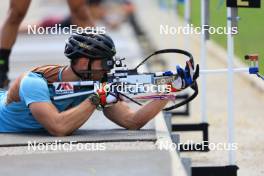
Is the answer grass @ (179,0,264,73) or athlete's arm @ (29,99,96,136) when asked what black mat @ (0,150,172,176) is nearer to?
athlete's arm @ (29,99,96,136)

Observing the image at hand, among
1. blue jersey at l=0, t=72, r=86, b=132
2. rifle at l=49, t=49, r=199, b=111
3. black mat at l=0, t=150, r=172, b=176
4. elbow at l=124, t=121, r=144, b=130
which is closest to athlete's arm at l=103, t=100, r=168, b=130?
elbow at l=124, t=121, r=144, b=130

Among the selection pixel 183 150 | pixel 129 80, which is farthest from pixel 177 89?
pixel 183 150

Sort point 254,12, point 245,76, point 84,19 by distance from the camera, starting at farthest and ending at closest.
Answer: point 245,76, point 84,19, point 254,12

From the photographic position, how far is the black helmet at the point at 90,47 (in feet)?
22.2

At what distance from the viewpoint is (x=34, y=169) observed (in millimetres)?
5898

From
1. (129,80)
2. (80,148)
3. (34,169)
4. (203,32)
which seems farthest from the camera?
(203,32)

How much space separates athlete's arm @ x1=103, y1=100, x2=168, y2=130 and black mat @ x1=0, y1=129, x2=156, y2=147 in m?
0.07

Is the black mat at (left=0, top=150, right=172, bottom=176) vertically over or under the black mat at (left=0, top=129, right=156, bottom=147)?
under

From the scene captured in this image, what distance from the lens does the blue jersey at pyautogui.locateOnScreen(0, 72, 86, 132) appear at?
6.73 metres

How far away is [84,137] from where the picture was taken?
6.84 m

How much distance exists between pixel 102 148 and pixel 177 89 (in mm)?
780

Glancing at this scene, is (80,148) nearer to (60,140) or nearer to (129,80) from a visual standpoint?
(60,140)

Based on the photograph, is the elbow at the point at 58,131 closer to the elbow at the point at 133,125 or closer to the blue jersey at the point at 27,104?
the blue jersey at the point at 27,104

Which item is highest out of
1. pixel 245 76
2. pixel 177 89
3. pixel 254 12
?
pixel 254 12
